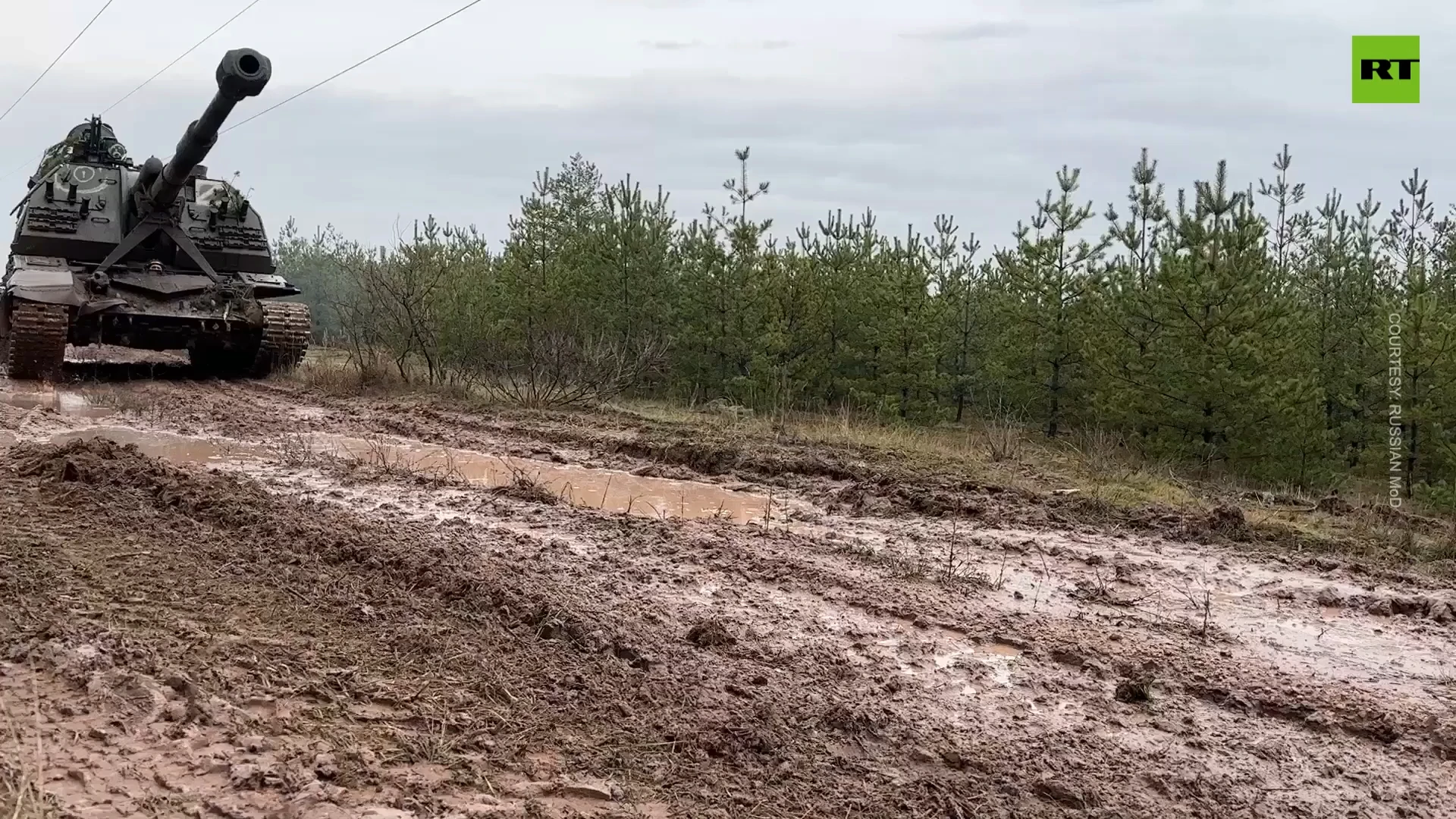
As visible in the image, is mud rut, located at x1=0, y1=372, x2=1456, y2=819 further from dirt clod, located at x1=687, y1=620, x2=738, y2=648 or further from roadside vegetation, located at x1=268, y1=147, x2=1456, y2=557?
roadside vegetation, located at x1=268, y1=147, x2=1456, y2=557

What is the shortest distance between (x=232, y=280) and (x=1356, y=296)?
17.3m

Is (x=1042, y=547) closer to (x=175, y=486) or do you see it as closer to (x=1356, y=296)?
(x=175, y=486)

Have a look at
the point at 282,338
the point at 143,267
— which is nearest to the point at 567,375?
the point at 282,338

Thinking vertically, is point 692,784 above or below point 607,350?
below

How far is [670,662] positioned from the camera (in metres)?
3.83

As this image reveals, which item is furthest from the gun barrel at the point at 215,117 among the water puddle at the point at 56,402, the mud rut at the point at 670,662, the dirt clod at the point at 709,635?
the dirt clod at the point at 709,635

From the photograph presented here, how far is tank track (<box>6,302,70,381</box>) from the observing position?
41.2 ft

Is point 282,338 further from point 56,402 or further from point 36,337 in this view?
point 56,402

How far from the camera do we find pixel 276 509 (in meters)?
5.84

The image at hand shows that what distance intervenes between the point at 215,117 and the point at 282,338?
340cm

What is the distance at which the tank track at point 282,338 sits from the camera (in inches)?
580

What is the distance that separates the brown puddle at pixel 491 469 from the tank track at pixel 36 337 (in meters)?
4.13

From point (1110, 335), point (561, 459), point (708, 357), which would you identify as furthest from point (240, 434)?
point (1110, 335)

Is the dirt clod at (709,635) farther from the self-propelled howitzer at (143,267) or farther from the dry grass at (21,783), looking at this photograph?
the self-propelled howitzer at (143,267)
